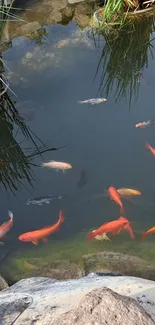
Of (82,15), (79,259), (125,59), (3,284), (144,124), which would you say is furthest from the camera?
(82,15)

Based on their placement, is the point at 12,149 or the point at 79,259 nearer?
the point at 79,259

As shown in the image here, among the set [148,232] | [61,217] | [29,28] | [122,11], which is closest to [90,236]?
[61,217]

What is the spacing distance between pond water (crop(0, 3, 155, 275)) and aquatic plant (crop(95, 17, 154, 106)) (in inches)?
0.5

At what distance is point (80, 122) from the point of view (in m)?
5.04

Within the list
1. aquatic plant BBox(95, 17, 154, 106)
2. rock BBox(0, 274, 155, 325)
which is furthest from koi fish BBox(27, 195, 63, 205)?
aquatic plant BBox(95, 17, 154, 106)

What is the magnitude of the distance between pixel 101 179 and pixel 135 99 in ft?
4.86

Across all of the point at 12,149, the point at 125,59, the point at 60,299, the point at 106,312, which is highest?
the point at 106,312

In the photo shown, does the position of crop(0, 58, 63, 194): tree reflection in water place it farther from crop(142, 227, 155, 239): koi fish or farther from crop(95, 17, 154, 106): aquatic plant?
crop(142, 227, 155, 239): koi fish

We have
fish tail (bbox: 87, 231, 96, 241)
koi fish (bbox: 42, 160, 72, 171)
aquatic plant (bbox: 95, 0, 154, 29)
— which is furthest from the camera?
aquatic plant (bbox: 95, 0, 154, 29)

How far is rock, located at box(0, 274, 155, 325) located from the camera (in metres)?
1.78

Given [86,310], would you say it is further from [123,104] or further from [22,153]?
[123,104]

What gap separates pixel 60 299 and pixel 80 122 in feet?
10.2

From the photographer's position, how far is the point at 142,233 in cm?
378

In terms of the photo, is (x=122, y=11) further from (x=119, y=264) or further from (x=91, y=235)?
(x=119, y=264)
